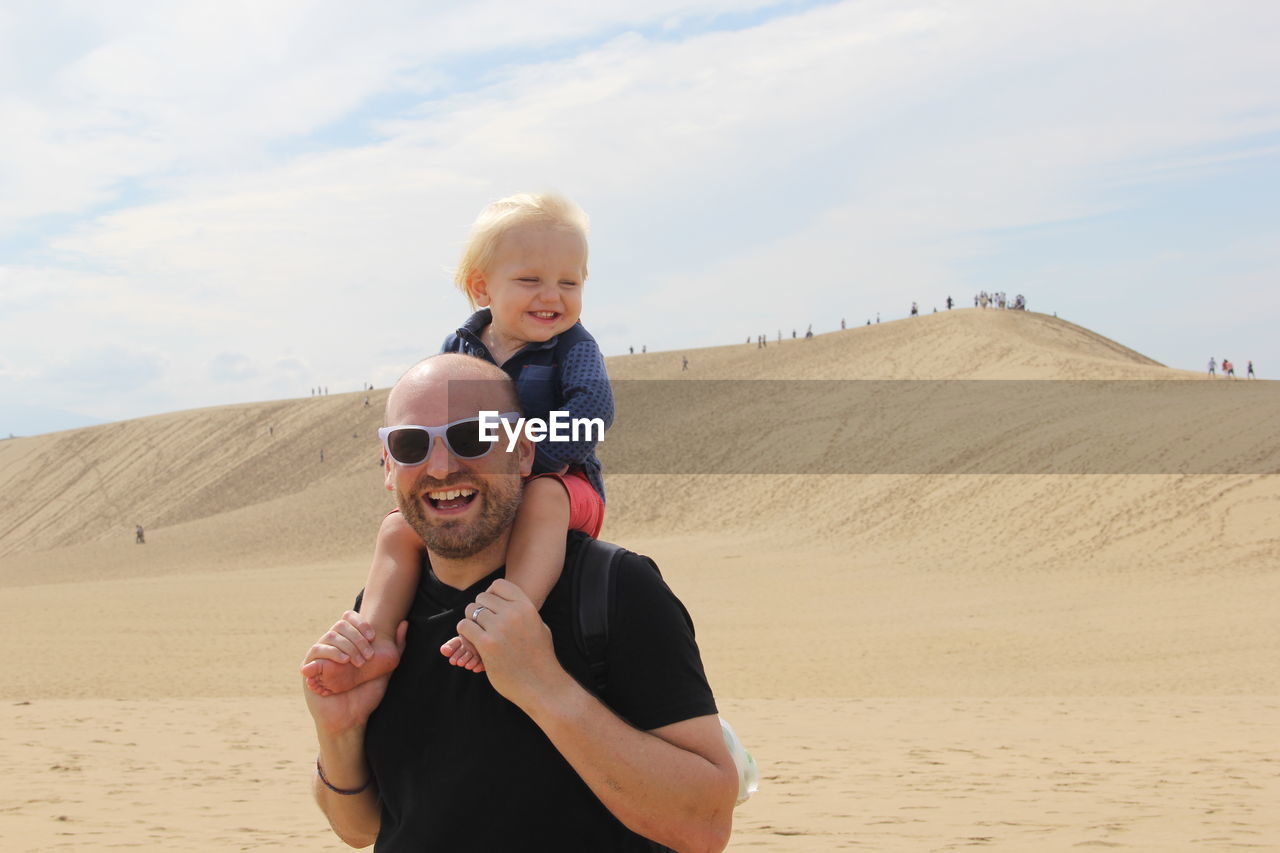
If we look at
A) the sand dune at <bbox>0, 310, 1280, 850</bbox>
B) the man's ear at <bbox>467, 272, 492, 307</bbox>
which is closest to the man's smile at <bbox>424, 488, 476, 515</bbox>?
the man's ear at <bbox>467, 272, 492, 307</bbox>

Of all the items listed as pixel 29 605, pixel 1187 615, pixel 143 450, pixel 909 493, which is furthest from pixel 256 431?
pixel 1187 615

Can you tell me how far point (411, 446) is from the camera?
2.47 m

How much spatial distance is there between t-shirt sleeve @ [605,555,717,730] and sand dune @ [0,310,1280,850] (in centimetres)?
666

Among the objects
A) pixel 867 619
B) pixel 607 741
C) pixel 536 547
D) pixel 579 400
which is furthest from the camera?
pixel 867 619

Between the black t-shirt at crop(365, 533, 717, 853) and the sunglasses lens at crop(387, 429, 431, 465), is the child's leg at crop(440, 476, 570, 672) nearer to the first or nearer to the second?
the black t-shirt at crop(365, 533, 717, 853)

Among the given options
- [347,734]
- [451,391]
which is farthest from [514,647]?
[451,391]

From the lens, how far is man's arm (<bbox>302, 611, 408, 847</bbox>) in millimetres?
2359

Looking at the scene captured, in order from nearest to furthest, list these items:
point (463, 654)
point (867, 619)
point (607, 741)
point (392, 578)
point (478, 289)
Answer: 1. point (607, 741)
2. point (463, 654)
3. point (392, 578)
4. point (478, 289)
5. point (867, 619)

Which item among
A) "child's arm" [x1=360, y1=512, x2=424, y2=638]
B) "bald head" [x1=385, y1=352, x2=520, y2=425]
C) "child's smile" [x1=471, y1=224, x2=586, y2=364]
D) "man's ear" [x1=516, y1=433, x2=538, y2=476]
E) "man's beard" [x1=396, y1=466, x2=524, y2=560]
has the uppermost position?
"child's smile" [x1=471, y1=224, x2=586, y2=364]

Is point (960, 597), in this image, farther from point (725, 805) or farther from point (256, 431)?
point (256, 431)

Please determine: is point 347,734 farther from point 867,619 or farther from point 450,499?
point 867,619

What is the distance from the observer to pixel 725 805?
2283mm

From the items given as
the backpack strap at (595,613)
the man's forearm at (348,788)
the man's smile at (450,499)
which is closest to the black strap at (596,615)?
the backpack strap at (595,613)

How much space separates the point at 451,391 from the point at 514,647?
2.06 ft
